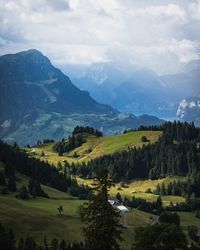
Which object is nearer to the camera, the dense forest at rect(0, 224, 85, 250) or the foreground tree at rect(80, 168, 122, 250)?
the foreground tree at rect(80, 168, 122, 250)

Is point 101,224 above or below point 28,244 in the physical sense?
above

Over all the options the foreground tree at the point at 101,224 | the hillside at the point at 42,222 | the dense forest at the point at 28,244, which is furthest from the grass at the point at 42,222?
the foreground tree at the point at 101,224

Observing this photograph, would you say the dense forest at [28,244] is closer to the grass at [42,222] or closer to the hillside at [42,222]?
the grass at [42,222]

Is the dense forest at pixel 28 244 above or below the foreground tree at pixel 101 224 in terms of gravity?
below

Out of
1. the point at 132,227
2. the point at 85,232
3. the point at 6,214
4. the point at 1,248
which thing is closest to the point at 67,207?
the point at 132,227

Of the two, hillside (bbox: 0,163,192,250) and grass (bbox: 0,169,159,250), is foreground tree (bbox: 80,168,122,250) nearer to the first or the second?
grass (bbox: 0,169,159,250)

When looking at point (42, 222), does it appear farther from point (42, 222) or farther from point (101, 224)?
point (101, 224)

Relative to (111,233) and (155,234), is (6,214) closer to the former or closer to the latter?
(155,234)

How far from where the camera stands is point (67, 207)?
196 meters

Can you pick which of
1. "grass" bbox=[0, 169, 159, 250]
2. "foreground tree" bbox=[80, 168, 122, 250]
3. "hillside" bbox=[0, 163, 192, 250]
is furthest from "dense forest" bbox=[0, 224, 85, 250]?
"foreground tree" bbox=[80, 168, 122, 250]

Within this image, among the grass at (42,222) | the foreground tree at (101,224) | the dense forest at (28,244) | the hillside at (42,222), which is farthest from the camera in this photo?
the hillside at (42,222)

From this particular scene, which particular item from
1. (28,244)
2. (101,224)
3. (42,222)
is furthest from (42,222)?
(101,224)

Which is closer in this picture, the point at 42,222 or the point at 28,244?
the point at 28,244

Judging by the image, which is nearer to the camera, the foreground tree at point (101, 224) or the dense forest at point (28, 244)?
the foreground tree at point (101, 224)
